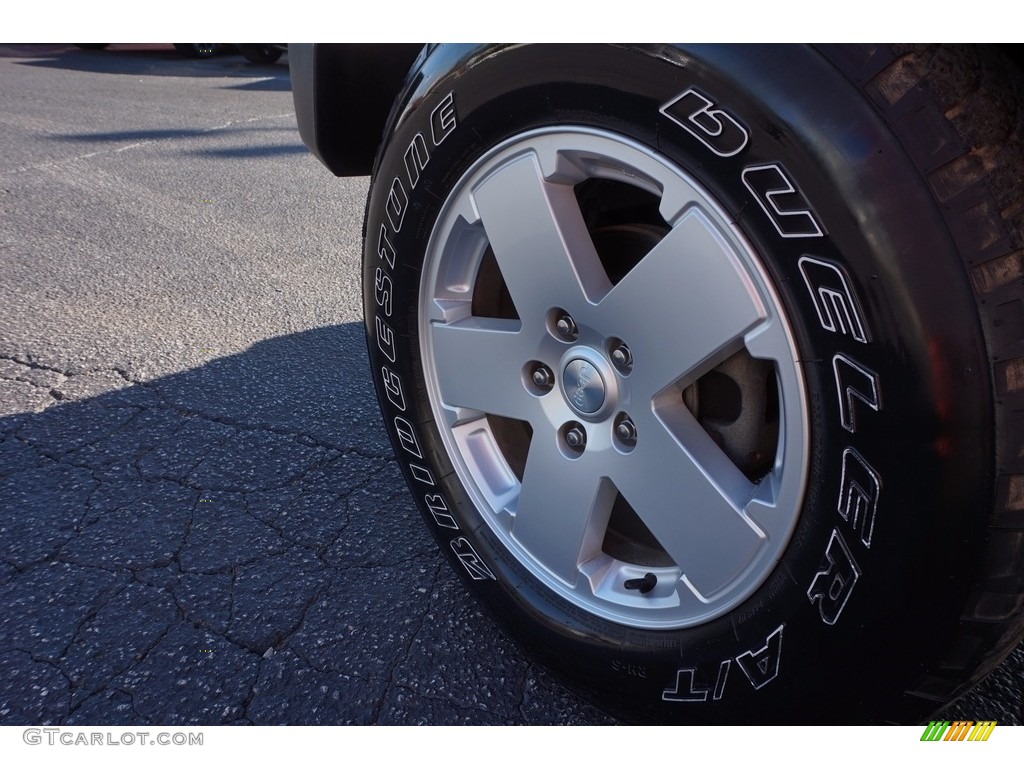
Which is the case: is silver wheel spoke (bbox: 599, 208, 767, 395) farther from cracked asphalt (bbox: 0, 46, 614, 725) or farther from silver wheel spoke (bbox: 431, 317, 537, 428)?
cracked asphalt (bbox: 0, 46, 614, 725)

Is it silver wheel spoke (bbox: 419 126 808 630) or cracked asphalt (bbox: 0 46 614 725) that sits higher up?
silver wheel spoke (bbox: 419 126 808 630)

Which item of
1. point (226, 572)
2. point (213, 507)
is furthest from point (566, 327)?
point (213, 507)

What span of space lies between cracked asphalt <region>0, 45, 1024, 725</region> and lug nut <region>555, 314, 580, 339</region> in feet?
2.27

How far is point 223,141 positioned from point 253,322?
3594 millimetres

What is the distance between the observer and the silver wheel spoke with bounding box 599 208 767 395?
1.14 meters

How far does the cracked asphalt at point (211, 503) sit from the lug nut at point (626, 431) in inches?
21.8

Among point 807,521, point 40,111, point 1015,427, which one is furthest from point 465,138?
point 40,111

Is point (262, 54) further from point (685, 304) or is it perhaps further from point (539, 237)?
point (685, 304)

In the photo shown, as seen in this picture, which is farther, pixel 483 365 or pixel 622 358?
pixel 483 365

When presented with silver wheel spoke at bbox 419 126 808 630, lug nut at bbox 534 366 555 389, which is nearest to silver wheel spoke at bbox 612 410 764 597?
silver wheel spoke at bbox 419 126 808 630

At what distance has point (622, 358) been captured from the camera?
1.34 metres

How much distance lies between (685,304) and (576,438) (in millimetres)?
351
